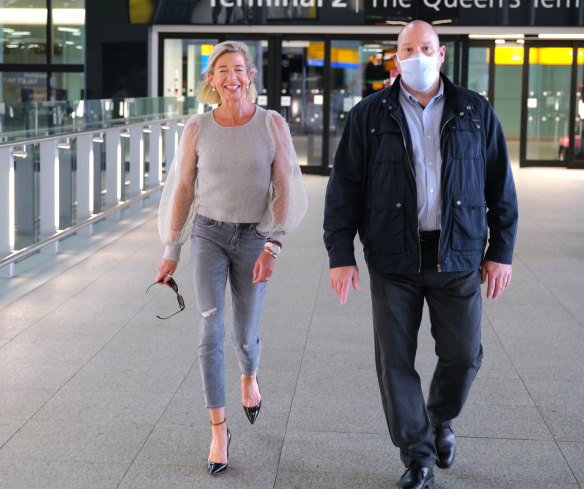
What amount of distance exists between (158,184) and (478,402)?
9264 millimetres

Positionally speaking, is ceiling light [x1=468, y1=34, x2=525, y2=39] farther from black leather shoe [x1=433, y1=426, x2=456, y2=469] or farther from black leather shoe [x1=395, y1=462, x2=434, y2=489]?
black leather shoe [x1=395, y1=462, x2=434, y2=489]

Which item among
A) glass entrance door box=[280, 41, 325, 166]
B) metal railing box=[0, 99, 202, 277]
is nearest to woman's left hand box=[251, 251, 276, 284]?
metal railing box=[0, 99, 202, 277]

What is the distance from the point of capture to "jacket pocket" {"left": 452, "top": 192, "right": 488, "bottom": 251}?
3.72 m

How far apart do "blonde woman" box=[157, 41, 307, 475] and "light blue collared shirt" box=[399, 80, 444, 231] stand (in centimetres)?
63

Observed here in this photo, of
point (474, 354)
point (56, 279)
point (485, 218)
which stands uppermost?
point (485, 218)

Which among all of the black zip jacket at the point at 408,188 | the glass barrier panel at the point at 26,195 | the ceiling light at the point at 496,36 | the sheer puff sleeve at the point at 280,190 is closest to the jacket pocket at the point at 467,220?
the black zip jacket at the point at 408,188

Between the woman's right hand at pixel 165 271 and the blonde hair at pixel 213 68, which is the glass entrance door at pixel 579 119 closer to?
the blonde hair at pixel 213 68

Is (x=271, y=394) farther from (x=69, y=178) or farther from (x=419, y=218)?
(x=69, y=178)

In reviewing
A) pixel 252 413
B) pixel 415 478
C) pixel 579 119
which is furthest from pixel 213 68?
pixel 579 119

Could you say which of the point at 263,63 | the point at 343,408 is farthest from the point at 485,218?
the point at 263,63

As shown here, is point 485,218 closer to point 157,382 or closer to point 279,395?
point 279,395

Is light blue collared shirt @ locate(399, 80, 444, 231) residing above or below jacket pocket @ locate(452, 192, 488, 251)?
above

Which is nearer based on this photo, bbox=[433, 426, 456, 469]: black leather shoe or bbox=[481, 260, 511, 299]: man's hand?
bbox=[481, 260, 511, 299]: man's hand

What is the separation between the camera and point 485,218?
3879 millimetres
